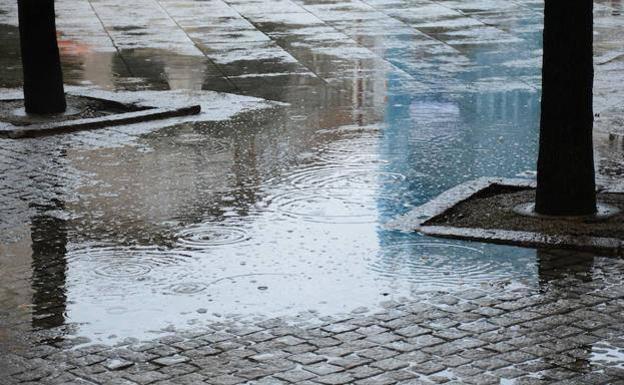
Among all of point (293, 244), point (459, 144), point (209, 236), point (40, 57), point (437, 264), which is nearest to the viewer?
point (437, 264)

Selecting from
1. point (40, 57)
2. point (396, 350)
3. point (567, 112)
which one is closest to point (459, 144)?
point (567, 112)

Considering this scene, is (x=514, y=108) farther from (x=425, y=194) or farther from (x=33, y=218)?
(x=33, y=218)

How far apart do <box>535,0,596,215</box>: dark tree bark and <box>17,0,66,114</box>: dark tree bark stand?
766 centimetres

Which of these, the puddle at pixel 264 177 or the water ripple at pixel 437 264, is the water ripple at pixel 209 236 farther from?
the water ripple at pixel 437 264

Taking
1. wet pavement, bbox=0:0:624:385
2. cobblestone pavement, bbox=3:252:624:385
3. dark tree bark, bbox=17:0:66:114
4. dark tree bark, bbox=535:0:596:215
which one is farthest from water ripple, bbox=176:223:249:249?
dark tree bark, bbox=17:0:66:114

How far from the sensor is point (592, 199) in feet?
35.5

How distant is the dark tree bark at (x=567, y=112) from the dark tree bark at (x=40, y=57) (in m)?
7.66

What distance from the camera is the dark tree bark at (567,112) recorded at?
10.6 m

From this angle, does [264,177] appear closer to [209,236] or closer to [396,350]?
[209,236]

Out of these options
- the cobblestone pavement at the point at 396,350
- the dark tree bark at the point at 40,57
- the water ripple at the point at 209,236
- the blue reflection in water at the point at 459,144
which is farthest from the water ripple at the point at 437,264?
the dark tree bark at the point at 40,57

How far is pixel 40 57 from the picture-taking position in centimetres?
1652

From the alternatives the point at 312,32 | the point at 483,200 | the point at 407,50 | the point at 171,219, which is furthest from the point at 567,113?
the point at 312,32

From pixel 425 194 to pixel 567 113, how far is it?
2.00m

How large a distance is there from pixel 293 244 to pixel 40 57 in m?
7.28
